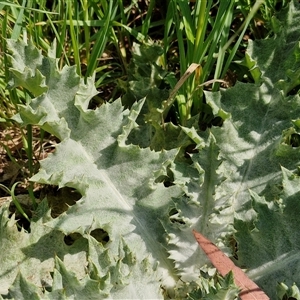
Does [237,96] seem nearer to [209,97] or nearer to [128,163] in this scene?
[209,97]

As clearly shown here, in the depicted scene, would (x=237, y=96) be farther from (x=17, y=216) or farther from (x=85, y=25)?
(x=17, y=216)

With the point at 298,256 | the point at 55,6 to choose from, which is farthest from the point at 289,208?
the point at 55,6

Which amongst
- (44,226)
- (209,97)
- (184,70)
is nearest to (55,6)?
(184,70)

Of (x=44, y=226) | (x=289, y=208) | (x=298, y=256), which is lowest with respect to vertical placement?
(x=44, y=226)

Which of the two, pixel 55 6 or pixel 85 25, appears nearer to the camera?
pixel 85 25

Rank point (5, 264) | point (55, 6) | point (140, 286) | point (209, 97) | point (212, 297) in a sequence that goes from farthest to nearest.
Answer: point (55, 6) → point (209, 97) → point (5, 264) → point (140, 286) → point (212, 297)

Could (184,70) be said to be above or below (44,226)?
above

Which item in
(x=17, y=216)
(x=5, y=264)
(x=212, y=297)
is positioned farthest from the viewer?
(x=17, y=216)
